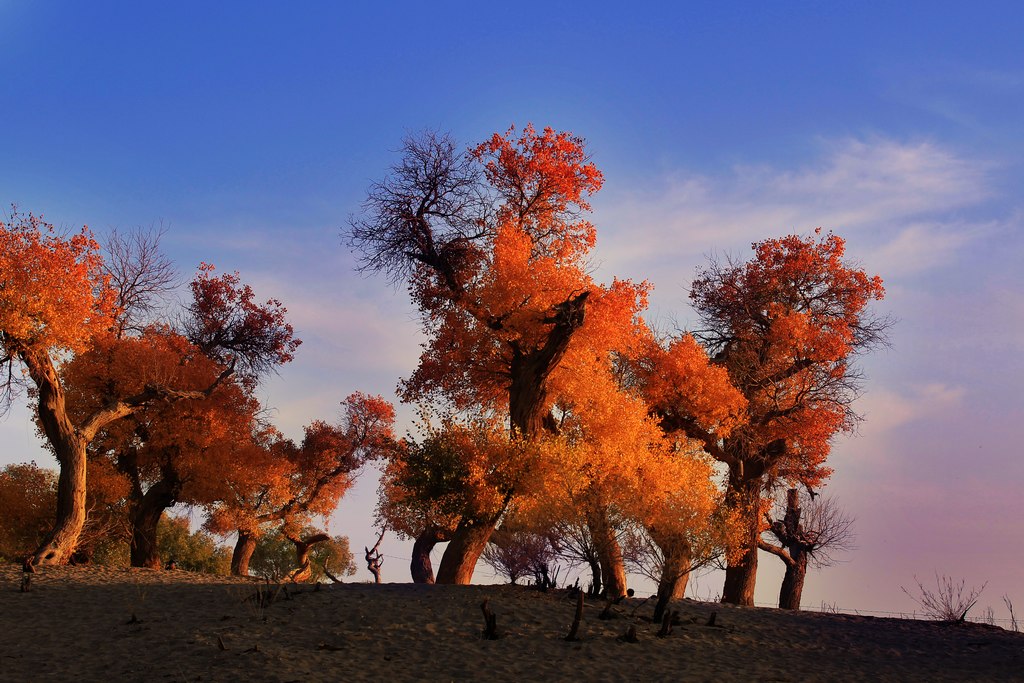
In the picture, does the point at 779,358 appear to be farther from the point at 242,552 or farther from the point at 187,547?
the point at 187,547

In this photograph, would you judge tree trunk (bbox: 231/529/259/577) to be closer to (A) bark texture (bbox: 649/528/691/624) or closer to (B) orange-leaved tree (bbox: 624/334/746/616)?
(B) orange-leaved tree (bbox: 624/334/746/616)

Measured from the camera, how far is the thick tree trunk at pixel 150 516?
35844 millimetres

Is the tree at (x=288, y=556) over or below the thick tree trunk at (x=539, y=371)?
below

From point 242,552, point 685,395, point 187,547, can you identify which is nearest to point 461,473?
point 685,395

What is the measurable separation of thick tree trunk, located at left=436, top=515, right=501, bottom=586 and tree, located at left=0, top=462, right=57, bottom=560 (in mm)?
18910

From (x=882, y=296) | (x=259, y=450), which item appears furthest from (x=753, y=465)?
(x=259, y=450)

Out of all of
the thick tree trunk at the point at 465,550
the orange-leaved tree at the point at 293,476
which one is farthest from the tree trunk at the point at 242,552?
the thick tree trunk at the point at 465,550

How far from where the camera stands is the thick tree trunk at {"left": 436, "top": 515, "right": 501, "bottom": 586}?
26406 millimetres

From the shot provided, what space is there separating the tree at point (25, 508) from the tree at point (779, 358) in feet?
86.6

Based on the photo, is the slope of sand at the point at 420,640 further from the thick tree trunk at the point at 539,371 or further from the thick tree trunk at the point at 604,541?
the thick tree trunk at the point at 539,371


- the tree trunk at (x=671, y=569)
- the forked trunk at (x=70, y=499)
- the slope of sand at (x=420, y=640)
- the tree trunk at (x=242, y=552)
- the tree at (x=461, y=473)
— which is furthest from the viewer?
the tree trunk at (x=242, y=552)

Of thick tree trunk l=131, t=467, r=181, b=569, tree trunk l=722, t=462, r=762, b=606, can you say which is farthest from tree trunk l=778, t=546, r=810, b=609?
thick tree trunk l=131, t=467, r=181, b=569

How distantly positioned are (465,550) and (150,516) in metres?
17.0

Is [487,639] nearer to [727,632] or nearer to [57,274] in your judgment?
[727,632]
